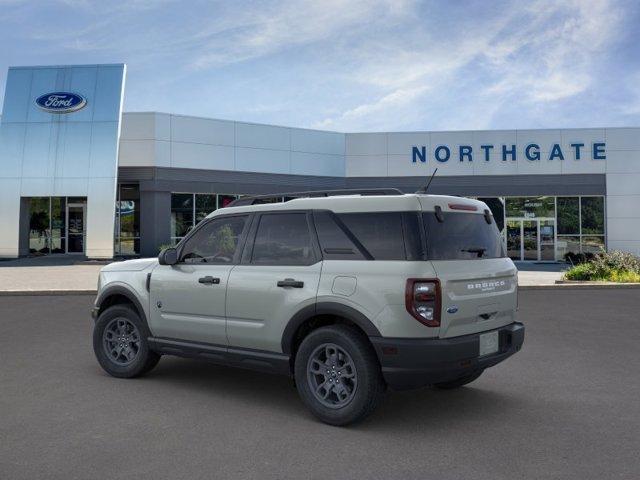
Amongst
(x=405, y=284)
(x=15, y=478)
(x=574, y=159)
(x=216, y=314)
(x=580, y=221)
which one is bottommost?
(x=15, y=478)

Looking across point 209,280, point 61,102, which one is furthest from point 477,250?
point 61,102

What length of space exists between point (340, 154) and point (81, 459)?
2816cm

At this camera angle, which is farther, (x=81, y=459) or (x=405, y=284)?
(x=405, y=284)

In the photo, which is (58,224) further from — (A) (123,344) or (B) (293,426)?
(B) (293,426)

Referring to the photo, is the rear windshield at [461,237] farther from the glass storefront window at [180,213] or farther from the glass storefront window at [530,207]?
the glass storefront window at [530,207]

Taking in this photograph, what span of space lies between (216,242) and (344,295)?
70.1 inches

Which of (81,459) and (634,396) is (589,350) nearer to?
(634,396)

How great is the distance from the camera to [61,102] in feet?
88.7

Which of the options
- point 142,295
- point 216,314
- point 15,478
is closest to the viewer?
point 15,478

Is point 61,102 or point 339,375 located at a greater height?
point 61,102

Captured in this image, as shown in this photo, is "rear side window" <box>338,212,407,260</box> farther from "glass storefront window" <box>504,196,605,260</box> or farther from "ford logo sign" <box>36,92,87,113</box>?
"glass storefront window" <box>504,196,605,260</box>

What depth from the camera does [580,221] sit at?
31188 mm

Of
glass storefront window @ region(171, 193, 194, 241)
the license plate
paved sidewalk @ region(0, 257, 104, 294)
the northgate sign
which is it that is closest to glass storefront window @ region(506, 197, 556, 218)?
the northgate sign

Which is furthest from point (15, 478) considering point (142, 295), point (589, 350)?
point (589, 350)
